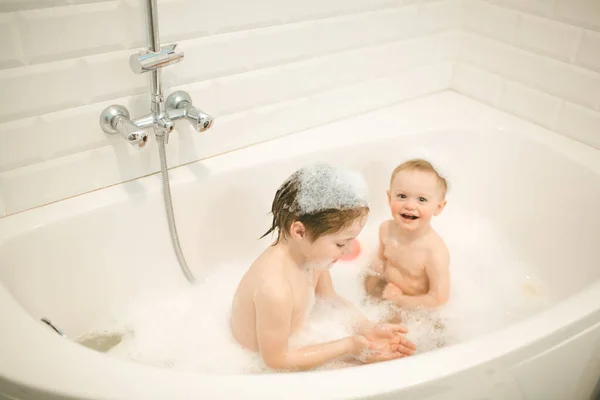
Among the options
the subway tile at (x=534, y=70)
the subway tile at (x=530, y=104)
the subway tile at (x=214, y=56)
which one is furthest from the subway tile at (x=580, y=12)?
the subway tile at (x=214, y=56)

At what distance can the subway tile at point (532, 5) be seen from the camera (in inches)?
64.6

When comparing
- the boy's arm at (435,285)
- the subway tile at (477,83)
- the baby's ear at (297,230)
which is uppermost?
the subway tile at (477,83)

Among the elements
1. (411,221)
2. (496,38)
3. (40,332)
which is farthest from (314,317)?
(496,38)

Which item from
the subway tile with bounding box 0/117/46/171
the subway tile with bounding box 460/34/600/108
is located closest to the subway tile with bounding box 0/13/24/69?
the subway tile with bounding box 0/117/46/171

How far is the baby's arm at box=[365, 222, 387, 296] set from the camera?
5.17 ft

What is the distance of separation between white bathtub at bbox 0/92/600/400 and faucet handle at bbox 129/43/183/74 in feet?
1.08

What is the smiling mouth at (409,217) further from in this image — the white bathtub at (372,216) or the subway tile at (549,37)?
the subway tile at (549,37)

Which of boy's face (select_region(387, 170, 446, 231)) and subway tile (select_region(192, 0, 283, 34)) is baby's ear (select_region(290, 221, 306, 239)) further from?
subway tile (select_region(192, 0, 283, 34))

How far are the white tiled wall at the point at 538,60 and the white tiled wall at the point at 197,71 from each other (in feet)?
0.36

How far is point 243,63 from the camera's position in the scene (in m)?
1.47

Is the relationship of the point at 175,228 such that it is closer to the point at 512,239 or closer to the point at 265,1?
the point at 265,1

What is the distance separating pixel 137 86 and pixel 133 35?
0.12 m

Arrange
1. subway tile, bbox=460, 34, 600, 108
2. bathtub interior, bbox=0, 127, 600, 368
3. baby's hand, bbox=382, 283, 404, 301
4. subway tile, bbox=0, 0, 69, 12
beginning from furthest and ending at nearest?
subway tile, bbox=460, 34, 600, 108
baby's hand, bbox=382, 283, 404, 301
bathtub interior, bbox=0, 127, 600, 368
subway tile, bbox=0, 0, 69, 12

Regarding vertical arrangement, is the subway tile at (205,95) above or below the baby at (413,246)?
above
